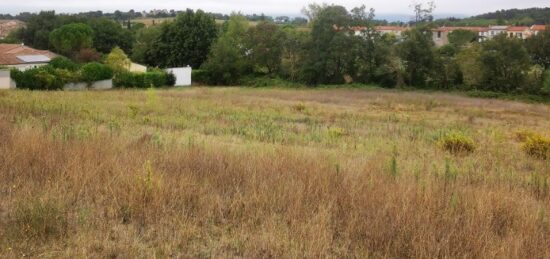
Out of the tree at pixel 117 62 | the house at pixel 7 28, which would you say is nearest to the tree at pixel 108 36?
the tree at pixel 117 62

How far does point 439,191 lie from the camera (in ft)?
16.4

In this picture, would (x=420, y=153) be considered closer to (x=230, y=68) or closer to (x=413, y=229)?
(x=413, y=229)

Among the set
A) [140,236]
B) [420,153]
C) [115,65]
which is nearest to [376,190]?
[140,236]

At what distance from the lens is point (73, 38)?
198 feet

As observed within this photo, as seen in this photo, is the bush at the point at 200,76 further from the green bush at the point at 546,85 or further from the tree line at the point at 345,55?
the green bush at the point at 546,85

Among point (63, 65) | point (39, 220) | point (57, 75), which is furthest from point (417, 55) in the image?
point (39, 220)

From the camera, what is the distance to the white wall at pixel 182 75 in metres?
49.2

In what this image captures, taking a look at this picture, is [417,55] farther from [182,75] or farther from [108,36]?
[108,36]

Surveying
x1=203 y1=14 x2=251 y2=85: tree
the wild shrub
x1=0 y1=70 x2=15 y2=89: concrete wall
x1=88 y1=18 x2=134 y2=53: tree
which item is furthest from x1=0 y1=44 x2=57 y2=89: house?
the wild shrub

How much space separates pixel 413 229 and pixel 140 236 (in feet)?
7.68

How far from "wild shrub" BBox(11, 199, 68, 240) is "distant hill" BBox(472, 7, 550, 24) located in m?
135

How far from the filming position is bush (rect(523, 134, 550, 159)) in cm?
1188

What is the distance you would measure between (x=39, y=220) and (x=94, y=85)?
4115 centimetres

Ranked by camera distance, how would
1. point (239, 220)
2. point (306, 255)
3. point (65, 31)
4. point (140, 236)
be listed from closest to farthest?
point (306, 255) < point (140, 236) < point (239, 220) < point (65, 31)
